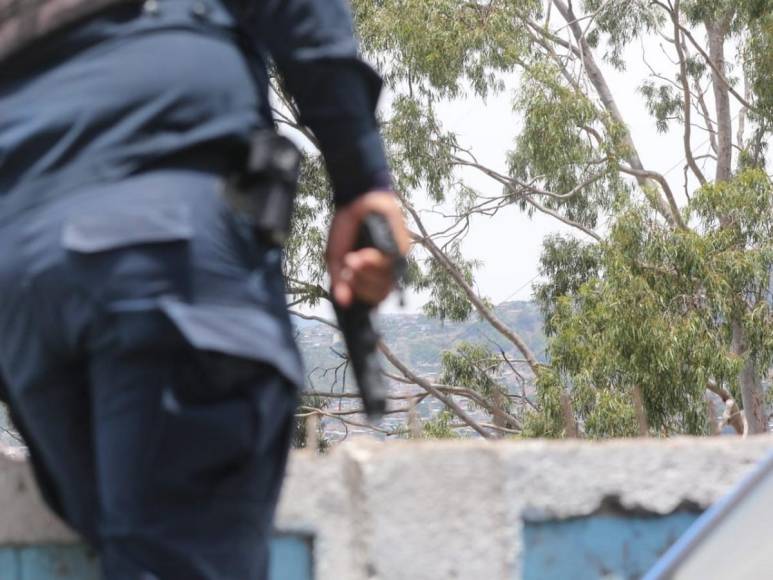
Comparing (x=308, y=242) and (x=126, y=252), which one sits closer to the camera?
(x=126, y=252)

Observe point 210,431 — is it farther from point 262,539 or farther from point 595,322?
point 595,322

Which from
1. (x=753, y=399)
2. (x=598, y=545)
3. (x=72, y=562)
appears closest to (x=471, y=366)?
(x=753, y=399)

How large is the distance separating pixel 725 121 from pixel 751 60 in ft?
10.2

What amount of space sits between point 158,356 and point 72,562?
74 centimetres

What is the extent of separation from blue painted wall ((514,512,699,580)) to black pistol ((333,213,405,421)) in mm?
621

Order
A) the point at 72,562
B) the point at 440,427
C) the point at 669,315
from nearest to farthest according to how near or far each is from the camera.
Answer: the point at 72,562 → the point at 669,315 → the point at 440,427

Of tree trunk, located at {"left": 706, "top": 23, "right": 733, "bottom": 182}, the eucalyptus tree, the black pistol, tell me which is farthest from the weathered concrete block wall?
tree trunk, located at {"left": 706, "top": 23, "right": 733, "bottom": 182}

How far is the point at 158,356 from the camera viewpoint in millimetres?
1043

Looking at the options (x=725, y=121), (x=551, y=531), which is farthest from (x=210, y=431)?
(x=725, y=121)

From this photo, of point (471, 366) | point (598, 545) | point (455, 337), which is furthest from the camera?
point (455, 337)

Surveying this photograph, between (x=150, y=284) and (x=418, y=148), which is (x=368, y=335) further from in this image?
(x=418, y=148)

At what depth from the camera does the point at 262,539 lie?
3.71ft

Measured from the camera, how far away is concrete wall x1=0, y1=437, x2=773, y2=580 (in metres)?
1.72

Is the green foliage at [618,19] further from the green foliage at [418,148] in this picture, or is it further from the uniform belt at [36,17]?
the uniform belt at [36,17]
